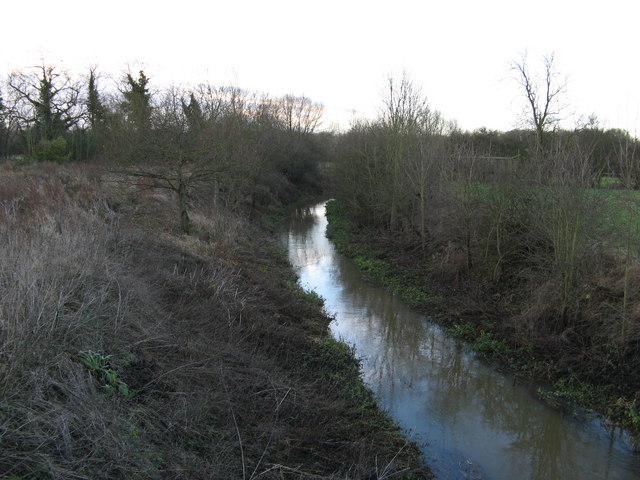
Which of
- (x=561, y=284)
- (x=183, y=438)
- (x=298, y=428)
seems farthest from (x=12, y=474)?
(x=561, y=284)

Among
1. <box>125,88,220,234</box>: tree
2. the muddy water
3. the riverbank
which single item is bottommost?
the muddy water

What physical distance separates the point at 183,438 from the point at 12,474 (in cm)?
169

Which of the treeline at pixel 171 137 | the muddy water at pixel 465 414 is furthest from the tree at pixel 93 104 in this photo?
the muddy water at pixel 465 414

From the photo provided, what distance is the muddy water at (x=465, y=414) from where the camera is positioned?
6.45 m

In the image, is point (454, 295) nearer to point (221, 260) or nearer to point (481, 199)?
point (481, 199)

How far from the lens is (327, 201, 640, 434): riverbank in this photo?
26.2ft

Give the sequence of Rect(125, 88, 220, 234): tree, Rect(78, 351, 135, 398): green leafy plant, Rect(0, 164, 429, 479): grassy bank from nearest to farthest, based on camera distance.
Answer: Rect(0, 164, 429, 479): grassy bank < Rect(78, 351, 135, 398): green leafy plant < Rect(125, 88, 220, 234): tree

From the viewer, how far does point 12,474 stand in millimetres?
3076

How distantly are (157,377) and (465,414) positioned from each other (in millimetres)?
5504

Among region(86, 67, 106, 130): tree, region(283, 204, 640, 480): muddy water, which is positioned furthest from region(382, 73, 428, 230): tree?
region(86, 67, 106, 130): tree

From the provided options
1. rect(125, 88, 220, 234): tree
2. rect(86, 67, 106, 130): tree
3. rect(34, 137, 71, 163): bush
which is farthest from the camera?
rect(86, 67, 106, 130): tree

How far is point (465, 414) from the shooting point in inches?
310

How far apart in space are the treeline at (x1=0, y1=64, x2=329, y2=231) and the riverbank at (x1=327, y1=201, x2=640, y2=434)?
7.48 meters

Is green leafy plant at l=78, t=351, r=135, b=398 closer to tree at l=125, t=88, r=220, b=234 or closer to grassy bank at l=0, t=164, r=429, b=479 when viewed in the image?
grassy bank at l=0, t=164, r=429, b=479
